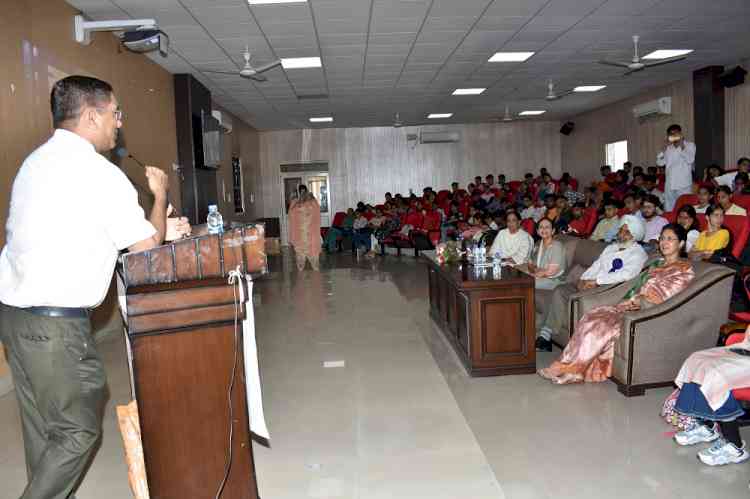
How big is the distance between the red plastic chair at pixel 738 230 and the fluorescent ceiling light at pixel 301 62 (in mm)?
5348

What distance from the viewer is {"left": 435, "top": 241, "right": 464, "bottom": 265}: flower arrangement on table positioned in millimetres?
5535

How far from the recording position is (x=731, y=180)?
28.2 ft

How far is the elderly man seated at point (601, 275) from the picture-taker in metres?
4.83

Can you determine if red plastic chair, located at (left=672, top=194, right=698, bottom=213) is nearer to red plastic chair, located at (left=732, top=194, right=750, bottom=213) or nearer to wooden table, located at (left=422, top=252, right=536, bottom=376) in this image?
red plastic chair, located at (left=732, top=194, right=750, bottom=213)

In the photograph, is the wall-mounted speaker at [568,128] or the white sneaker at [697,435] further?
the wall-mounted speaker at [568,128]

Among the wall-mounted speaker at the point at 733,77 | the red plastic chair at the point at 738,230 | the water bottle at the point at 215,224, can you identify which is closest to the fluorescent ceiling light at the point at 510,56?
the wall-mounted speaker at the point at 733,77

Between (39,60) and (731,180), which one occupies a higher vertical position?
(39,60)

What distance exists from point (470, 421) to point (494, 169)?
14.8 metres

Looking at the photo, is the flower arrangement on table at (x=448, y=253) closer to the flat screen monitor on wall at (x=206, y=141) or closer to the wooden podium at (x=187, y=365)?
the wooden podium at (x=187, y=365)

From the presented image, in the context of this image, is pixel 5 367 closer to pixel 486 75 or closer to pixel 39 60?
pixel 39 60

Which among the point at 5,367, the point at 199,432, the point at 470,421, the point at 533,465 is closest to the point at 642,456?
the point at 533,465

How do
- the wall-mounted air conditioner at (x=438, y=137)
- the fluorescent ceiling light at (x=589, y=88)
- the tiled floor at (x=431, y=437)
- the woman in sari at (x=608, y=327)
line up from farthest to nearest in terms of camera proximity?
the wall-mounted air conditioner at (x=438, y=137), the fluorescent ceiling light at (x=589, y=88), the woman in sari at (x=608, y=327), the tiled floor at (x=431, y=437)

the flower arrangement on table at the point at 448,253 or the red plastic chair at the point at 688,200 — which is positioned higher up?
the red plastic chair at the point at 688,200

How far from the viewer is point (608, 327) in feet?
13.4
